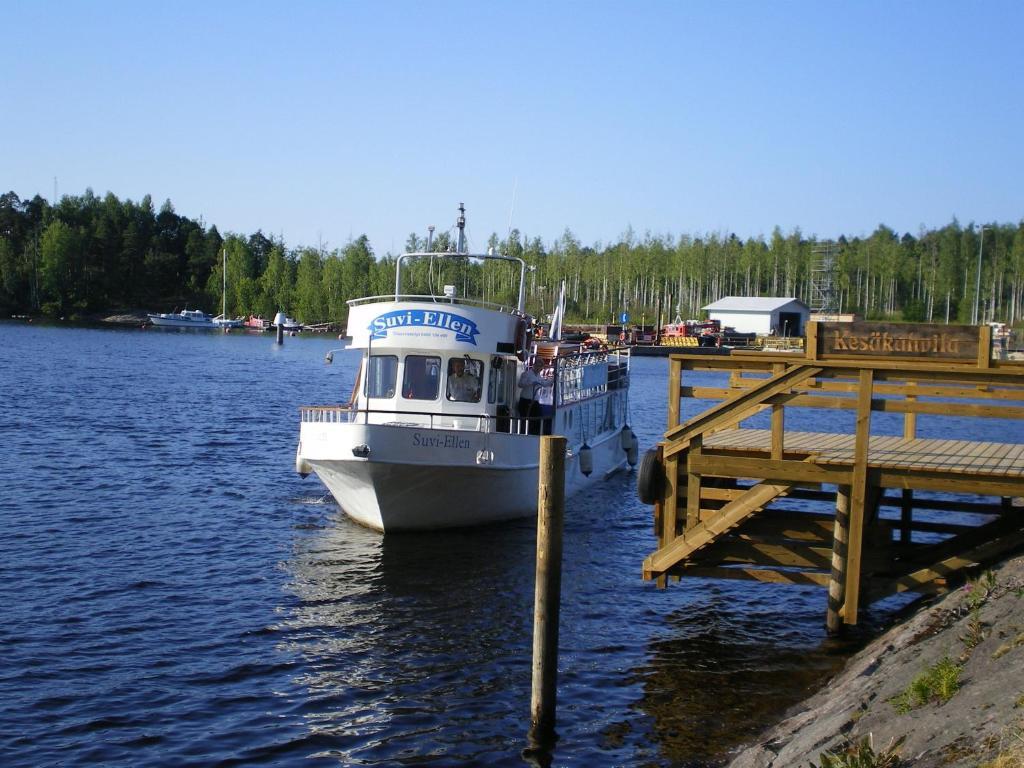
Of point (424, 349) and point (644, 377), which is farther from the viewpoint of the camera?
point (644, 377)

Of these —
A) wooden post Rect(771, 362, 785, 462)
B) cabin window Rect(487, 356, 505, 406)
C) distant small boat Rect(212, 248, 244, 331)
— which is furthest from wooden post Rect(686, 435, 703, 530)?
distant small boat Rect(212, 248, 244, 331)

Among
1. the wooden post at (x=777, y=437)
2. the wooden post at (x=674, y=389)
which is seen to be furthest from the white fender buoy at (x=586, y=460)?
the wooden post at (x=777, y=437)

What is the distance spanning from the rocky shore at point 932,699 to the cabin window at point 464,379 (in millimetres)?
10509

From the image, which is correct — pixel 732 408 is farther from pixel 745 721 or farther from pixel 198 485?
pixel 198 485

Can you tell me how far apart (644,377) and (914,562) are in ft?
205

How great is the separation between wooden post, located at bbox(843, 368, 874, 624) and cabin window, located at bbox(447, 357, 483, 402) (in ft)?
32.7

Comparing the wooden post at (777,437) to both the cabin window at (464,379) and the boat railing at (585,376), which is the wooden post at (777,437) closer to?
the cabin window at (464,379)

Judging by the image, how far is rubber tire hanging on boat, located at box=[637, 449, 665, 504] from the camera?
13.0 meters

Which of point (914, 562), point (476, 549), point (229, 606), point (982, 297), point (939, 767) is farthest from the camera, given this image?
point (982, 297)

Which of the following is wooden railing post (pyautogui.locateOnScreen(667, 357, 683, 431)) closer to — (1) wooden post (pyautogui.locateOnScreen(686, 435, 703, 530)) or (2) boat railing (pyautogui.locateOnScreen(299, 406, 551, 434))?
(1) wooden post (pyautogui.locateOnScreen(686, 435, 703, 530))

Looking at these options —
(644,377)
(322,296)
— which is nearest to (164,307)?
(322,296)

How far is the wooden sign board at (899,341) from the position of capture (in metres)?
11.8

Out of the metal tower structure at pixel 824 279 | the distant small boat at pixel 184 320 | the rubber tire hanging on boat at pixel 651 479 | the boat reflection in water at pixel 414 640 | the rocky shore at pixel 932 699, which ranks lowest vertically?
the boat reflection in water at pixel 414 640

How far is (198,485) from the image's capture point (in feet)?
85.0
